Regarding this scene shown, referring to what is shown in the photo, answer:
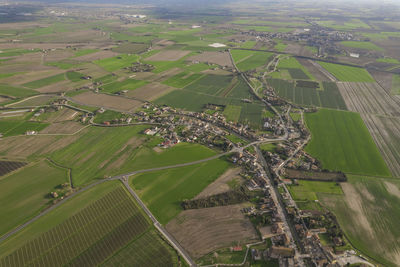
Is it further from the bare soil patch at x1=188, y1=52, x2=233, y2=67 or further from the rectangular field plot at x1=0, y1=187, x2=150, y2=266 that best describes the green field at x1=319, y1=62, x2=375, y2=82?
the rectangular field plot at x1=0, y1=187, x2=150, y2=266

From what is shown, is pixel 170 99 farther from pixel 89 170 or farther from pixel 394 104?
pixel 394 104

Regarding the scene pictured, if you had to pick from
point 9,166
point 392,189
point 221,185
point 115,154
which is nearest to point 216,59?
point 115,154

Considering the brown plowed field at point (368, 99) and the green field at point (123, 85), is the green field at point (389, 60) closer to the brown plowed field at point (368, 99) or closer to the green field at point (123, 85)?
the brown plowed field at point (368, 99)

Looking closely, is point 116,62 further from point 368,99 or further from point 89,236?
point 368,99

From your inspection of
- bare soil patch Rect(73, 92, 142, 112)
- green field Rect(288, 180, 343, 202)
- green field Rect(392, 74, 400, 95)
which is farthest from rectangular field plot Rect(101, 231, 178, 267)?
green field Rect(392, 74, 400, 95)

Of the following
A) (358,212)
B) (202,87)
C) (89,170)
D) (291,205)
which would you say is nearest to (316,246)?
(291,205)
